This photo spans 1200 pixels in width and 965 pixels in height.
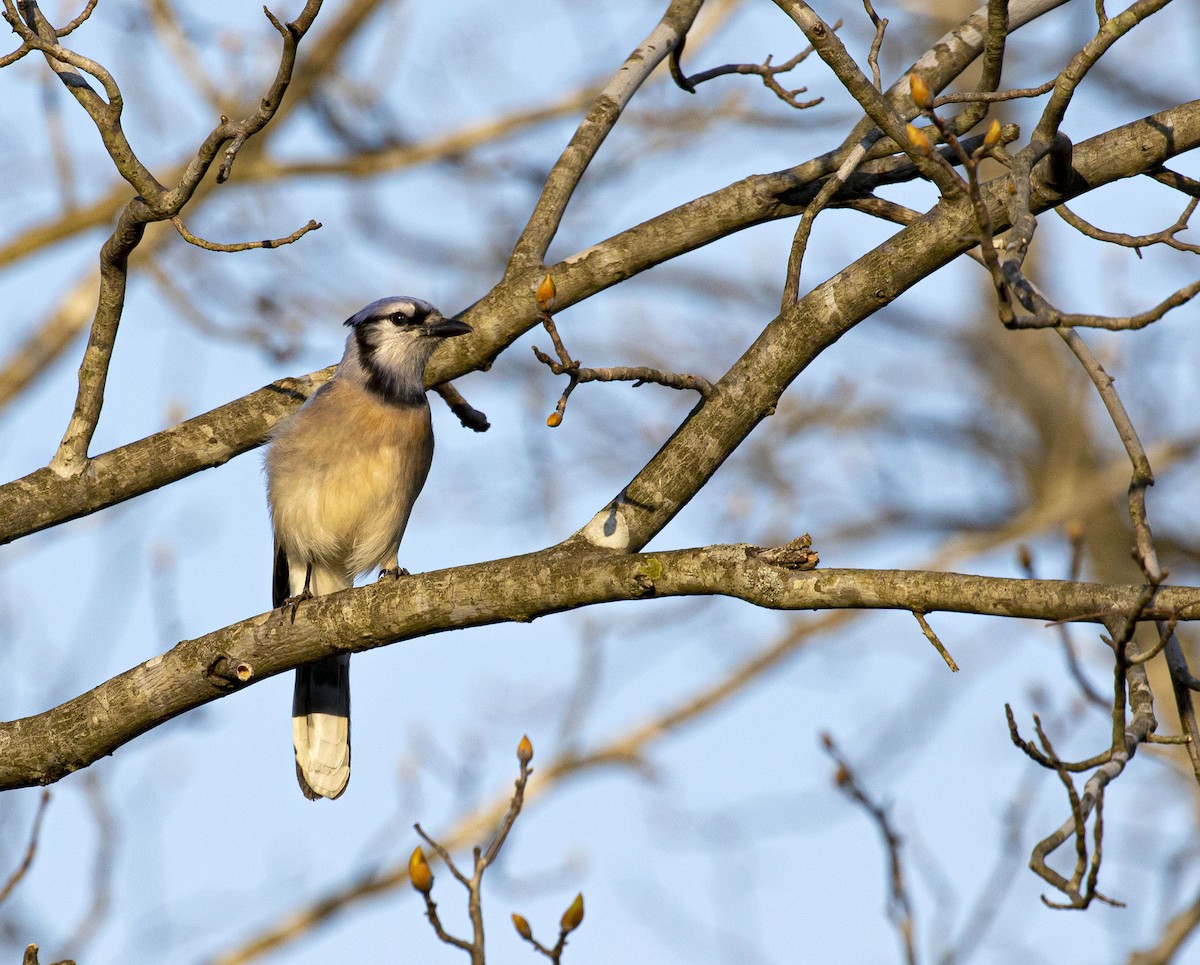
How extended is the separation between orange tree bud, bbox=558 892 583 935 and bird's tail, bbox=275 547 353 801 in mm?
2291

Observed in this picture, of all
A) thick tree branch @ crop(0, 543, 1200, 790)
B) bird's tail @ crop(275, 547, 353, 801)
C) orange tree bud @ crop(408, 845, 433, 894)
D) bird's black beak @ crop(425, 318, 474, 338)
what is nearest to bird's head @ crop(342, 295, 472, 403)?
bird's black beak @ crop(425, 318, 474, 338)

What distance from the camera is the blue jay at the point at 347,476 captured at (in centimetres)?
481

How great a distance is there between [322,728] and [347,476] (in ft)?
3.08

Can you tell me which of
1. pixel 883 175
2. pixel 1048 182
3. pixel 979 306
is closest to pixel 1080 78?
pixel 1048 182

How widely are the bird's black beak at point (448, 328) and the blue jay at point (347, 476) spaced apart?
0.30 m

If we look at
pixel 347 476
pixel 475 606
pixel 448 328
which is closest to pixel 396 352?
pixel 347 476

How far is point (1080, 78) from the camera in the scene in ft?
9.14

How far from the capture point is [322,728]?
4941 millimetres

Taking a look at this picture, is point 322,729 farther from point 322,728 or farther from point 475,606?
point 475,606

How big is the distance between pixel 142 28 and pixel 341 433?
9.67 ft

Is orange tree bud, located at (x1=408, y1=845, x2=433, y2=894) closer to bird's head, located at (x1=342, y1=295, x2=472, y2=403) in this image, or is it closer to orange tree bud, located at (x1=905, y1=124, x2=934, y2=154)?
orange tree bud, located at (x1=905, y1=124, x2=934, y2=154)

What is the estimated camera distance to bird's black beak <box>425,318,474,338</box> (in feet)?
13.0

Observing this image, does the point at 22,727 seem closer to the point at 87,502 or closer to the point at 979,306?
the point at 87,502

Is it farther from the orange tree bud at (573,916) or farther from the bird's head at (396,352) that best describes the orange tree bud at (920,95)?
the bird's head at (396,352)
